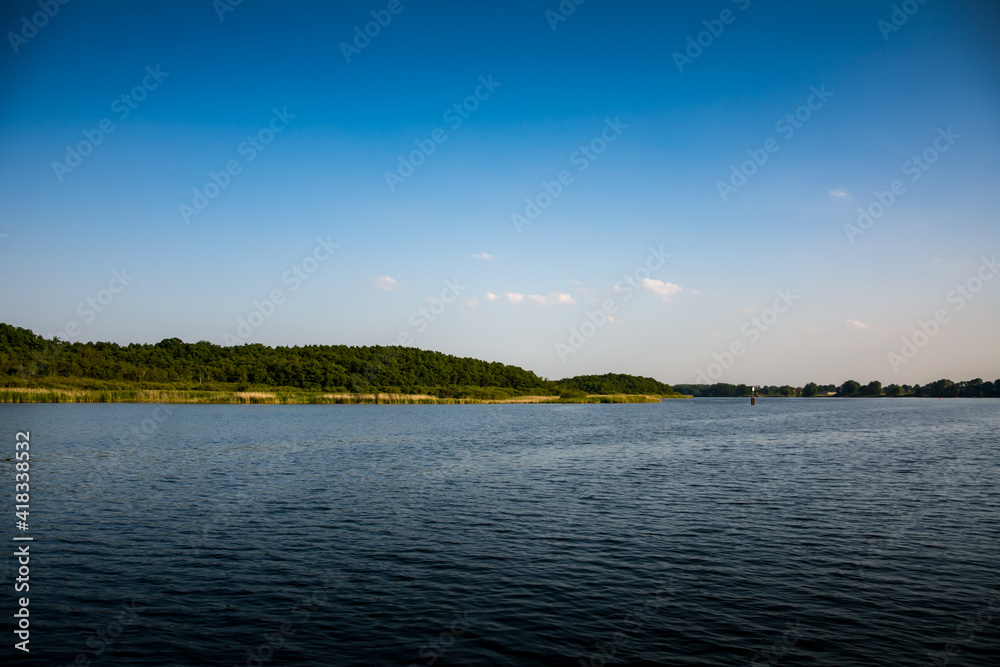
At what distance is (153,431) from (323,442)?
62.9ft

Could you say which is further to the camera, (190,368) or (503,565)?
(190,368)

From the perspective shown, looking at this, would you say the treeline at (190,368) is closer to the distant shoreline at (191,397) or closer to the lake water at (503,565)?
the distant shoreline at (191,397)

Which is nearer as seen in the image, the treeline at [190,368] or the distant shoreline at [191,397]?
the distant shoreline at [191,397]

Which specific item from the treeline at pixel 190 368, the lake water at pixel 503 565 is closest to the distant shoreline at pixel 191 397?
the treeline at pixel 190 368

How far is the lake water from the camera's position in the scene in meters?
12.1

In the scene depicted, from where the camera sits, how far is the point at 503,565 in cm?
1723

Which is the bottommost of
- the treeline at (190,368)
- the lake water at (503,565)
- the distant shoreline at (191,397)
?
the lake water at (503,565)

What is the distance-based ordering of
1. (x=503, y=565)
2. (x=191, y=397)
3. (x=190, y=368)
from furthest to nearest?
(x=190, y=368) → (x=191, y=397) → (x=503, y=565)

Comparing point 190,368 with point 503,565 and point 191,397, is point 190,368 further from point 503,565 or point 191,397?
point 503,565

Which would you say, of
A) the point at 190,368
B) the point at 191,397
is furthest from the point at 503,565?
the point at 190,368

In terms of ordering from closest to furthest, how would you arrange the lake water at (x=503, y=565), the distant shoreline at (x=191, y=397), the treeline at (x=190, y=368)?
the lake water at (x=503, y=565), the distant shoreline at (x=191, y=397), the treeline at (x=190, y=368)

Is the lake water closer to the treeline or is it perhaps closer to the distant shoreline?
the distant shoreline

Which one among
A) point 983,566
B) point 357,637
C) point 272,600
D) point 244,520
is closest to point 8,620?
point 272,600

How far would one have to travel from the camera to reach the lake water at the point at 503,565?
12086 mm
